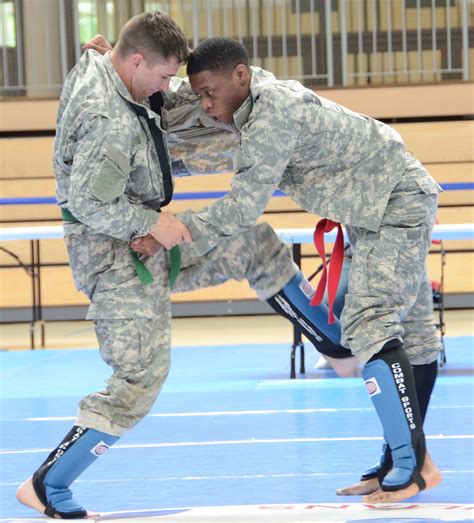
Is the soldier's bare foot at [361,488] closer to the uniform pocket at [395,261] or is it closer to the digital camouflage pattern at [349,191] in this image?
the digital camouflage pattern at [349,191]

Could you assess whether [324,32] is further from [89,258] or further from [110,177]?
[110,177]

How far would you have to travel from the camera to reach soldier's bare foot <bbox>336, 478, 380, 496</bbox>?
304 centimetres

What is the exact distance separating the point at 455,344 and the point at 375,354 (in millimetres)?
4065

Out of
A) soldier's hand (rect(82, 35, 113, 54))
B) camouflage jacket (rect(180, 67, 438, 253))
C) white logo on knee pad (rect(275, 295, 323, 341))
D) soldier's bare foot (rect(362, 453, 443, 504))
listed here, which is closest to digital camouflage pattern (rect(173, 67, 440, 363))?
camouflage jacket (rect(180, 67, 438, 253))

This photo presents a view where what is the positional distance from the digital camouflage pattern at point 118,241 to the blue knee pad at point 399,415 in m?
0.45

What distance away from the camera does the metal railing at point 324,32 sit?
9359 millimetres

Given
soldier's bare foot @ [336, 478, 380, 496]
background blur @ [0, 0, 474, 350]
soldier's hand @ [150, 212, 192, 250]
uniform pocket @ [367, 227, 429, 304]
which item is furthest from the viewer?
background blur @ [0, 0, 474, 350]

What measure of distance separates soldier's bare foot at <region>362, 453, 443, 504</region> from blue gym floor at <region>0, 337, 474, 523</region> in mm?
39

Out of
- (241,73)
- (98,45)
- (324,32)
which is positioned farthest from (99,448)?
(324,32)

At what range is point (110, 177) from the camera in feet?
8.81

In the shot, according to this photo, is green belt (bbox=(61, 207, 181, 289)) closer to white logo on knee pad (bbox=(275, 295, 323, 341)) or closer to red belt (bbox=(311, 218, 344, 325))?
white logo on knee pad (bbox=(275, 295, 323, 341))

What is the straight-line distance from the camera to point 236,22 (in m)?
9.44

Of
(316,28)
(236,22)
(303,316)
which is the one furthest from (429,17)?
(303,316)

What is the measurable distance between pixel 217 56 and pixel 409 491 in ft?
4.33
